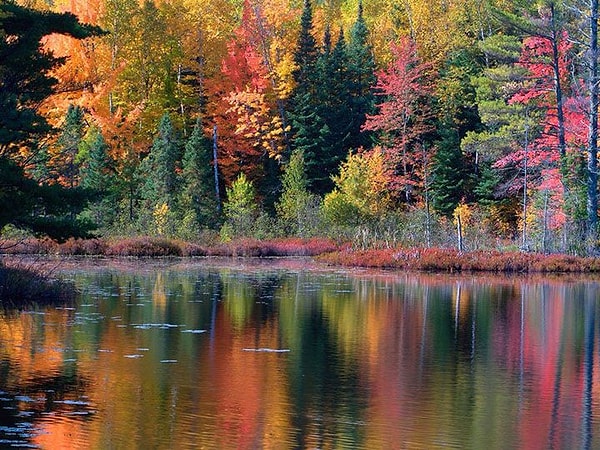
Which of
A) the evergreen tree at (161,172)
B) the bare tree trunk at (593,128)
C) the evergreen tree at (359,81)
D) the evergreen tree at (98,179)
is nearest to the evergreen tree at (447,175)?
the evergreen tree at (359,81)

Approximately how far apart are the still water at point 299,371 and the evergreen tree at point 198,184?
26.1 m

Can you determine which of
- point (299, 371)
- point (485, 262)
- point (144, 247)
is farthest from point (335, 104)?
point (299, 371)

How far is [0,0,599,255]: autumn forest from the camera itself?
156ft

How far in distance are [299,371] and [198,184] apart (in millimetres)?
39662

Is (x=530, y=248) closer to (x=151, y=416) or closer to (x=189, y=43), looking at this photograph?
(x=189, y=43)

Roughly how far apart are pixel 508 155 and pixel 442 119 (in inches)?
369

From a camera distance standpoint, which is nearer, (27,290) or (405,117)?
(27,290)

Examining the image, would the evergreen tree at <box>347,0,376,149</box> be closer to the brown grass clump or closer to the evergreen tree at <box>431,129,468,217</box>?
the evergreen tree at <box>431,129,468,217</box>

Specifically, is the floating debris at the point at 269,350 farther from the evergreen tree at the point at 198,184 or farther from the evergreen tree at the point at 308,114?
the evergreen tree at the point at 308,114

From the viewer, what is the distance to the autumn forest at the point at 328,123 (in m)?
47.6

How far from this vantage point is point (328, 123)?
2367 inches

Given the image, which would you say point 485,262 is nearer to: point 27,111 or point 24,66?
point 24,66

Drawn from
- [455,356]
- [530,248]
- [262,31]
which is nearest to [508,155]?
[530,248]

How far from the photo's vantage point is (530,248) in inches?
1630
